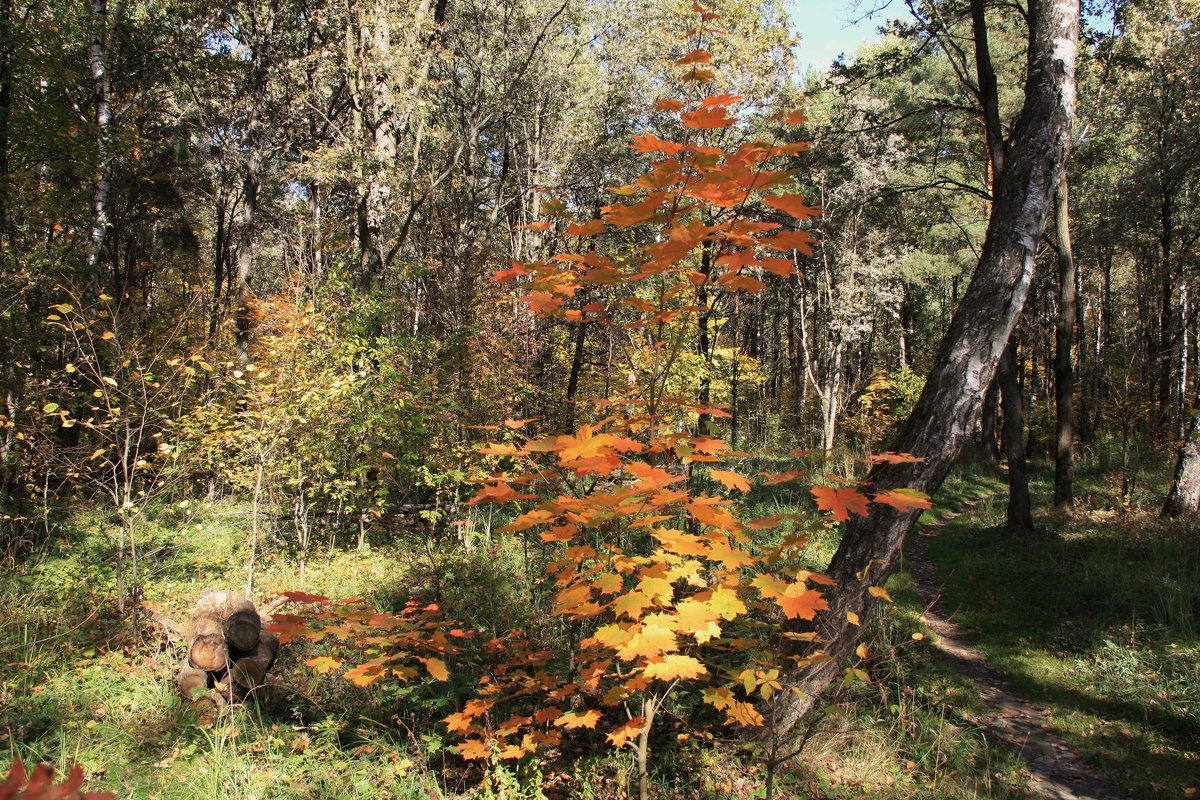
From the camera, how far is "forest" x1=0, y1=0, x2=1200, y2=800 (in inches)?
96.4

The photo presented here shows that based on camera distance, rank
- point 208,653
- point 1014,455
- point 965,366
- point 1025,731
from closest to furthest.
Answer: point 965,366
point 208,653
point 1025,731
point 1014,455

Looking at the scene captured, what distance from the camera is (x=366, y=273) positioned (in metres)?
9.46

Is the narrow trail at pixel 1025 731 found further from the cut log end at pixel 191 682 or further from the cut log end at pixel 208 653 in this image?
the cut log end at pixel 191 682

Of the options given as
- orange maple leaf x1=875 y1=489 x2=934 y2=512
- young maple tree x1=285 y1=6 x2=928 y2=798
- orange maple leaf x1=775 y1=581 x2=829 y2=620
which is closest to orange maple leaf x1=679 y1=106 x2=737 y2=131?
young maple tree x1=285 y1=6 x2=928 y2=798

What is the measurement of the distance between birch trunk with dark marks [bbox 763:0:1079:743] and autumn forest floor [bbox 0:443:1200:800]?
0.63m

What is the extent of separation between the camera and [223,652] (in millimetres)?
4238

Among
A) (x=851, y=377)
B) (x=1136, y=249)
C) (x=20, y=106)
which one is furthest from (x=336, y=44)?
(x=851, y=377)

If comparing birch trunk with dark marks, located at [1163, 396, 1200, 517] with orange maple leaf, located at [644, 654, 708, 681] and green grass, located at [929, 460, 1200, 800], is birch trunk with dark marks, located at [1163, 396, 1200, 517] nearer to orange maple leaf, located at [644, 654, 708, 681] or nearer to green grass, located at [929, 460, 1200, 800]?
green grass, located at [929, 460, 1200, 800]

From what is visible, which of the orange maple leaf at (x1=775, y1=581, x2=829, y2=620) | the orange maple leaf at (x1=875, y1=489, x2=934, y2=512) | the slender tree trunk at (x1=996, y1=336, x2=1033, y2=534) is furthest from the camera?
the slender tree trunk at (x1=996, y1=336, x2=1033, y2=534)

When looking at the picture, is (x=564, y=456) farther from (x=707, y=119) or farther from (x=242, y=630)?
(x=242, y=630)

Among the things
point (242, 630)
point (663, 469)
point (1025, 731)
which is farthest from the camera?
point (1025, 731)

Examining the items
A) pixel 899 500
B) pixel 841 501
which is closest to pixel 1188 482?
pixel 899 500

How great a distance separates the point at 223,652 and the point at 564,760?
8.87ft

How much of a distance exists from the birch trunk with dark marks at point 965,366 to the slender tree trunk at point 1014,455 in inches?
226
